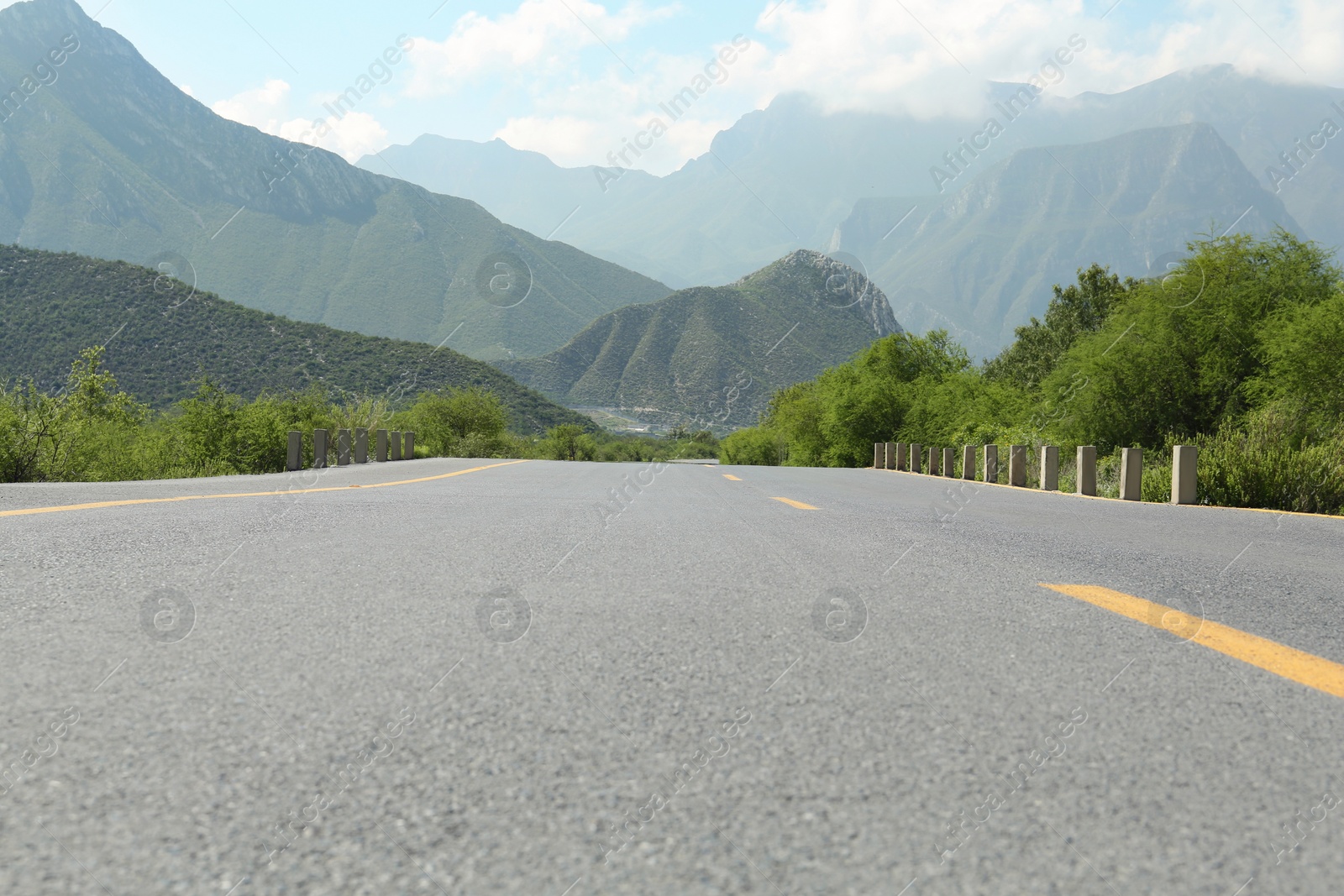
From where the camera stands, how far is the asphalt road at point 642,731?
1444 millimetres

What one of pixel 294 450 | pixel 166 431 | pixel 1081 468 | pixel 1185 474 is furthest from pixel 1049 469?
pixel 166 431

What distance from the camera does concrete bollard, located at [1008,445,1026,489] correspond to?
56.6ft

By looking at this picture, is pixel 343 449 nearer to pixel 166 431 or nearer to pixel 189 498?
pixel 166 431

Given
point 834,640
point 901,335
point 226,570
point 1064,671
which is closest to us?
point 1064,671

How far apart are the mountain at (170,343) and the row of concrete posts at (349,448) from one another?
1051 inches

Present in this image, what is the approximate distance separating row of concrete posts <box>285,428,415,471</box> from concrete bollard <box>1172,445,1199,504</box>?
14.8 m

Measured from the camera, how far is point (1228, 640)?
313 centimetres

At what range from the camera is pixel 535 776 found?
5.80 ft

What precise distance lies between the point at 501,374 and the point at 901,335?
3826 cm

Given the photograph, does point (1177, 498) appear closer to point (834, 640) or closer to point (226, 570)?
point (834, 640)

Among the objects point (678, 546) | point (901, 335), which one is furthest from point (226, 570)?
point (901, 335)

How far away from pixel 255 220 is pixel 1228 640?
439 ft

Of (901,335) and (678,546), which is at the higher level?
(901,335)

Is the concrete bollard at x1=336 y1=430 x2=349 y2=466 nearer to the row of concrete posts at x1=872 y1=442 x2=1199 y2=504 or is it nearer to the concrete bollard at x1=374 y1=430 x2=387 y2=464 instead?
Answer: the concrete bollard at x1=374 y1=430 x2=387 y2=464
